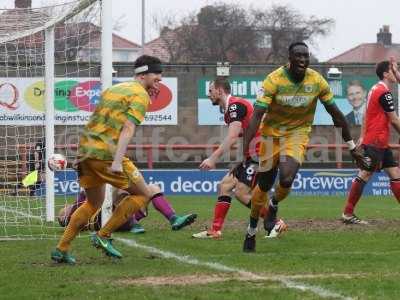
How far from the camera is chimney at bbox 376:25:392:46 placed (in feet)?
266

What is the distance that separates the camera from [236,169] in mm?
11586

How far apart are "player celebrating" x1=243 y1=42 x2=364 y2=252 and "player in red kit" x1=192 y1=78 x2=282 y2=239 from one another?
1064 mm

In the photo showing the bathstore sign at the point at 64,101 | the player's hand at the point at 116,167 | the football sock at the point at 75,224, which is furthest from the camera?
the bathstore sign at the point at 64,101

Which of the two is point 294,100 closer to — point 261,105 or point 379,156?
point 261,105

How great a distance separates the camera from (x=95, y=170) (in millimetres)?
8469

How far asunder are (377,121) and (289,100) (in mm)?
3690

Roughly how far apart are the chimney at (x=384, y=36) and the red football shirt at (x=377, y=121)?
70.1m

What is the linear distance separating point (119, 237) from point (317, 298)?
541 centimetres

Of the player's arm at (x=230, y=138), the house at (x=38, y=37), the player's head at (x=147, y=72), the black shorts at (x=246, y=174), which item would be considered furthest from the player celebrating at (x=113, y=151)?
the house at (x=38, y=37)

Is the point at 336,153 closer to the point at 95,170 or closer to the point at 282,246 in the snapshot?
the point at 282,246

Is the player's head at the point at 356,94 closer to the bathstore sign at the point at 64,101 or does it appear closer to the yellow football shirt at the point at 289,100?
the bathstore sign at the point at 64,101

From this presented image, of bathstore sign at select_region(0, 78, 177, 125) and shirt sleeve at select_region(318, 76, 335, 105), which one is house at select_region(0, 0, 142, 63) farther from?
shirt sleeve at select_region(318, 76, 335, 105)

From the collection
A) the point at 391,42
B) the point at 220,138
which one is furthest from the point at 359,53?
the point at 220,138

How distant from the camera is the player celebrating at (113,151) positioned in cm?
824
